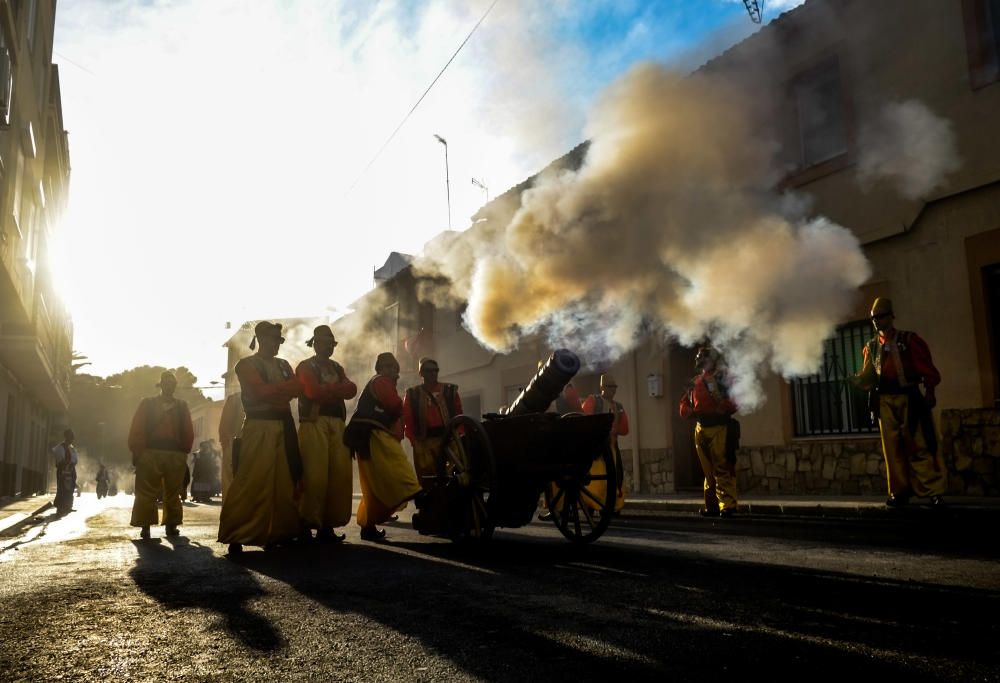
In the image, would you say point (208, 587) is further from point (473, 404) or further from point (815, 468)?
point (473, 404)

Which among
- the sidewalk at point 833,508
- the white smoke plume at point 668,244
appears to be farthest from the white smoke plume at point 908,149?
the sidewalk at point 833,508

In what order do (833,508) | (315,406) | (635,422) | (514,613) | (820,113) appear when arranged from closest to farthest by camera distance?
1. (514,613)
2. (315,406)
3. (833,508)
4. (820,113)
5. (635,422)

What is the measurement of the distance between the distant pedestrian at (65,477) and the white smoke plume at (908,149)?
1422 cm

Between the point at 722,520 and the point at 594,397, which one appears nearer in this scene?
the point at 722,520

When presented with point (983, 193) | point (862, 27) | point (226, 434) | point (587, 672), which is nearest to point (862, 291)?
point (983, 193)

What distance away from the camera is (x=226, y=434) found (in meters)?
10.2

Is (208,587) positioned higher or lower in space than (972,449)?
lower

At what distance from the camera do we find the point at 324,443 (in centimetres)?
693

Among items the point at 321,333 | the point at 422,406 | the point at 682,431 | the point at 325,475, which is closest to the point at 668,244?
the point at 422,406

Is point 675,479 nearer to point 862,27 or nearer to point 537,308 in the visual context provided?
point 537,308

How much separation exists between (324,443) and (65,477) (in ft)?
37.8

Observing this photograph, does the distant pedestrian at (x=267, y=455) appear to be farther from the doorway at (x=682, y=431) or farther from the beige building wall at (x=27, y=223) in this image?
the doorway at (x=682, y=431)

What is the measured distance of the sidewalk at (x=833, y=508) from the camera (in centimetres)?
729

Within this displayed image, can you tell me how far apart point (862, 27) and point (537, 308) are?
245 inches
